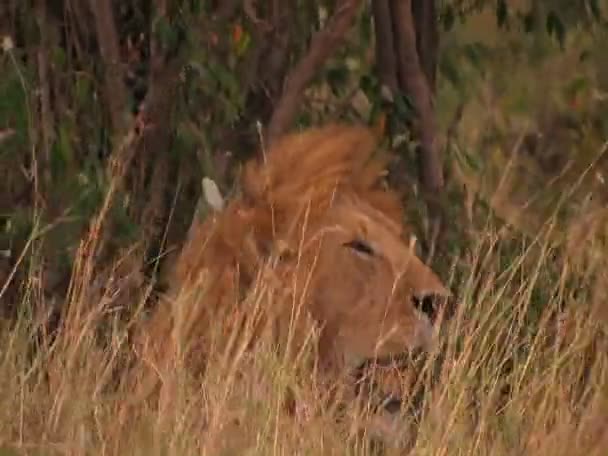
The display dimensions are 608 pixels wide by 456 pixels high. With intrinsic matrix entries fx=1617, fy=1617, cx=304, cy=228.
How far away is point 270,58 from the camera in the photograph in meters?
5.26

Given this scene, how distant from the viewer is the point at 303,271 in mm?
4273

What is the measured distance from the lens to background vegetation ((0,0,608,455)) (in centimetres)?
401

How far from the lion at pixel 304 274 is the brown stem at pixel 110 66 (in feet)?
2.18

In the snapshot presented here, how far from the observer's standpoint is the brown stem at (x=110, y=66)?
4949mm

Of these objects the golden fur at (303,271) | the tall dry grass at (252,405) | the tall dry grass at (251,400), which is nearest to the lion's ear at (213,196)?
the golden fur at (303,271)

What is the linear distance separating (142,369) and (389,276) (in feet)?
2.33

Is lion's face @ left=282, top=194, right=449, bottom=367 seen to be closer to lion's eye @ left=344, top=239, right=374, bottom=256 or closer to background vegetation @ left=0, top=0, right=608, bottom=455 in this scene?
lion's eye @ left=344, top=239, right=374, bottom=256

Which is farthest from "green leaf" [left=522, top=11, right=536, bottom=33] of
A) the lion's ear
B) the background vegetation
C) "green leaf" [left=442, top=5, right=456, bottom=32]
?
the lion's ear

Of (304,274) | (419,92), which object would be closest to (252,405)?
(304,274)

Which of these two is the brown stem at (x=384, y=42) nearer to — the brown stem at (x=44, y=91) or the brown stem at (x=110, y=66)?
the brown stem at (x=110, y=66)

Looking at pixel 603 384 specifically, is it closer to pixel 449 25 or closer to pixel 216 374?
pixel 216 374

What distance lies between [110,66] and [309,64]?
2.08ft

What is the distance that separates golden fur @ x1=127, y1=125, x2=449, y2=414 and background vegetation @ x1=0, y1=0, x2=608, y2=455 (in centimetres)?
15

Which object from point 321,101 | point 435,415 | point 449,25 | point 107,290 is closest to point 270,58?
point 321,101
